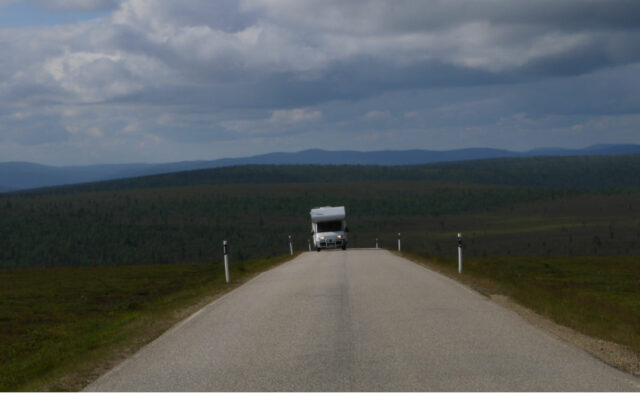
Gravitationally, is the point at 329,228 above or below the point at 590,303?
below

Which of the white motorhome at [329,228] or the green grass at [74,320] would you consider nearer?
the green grass at [74,320]

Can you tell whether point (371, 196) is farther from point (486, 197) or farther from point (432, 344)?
point (432, 344)

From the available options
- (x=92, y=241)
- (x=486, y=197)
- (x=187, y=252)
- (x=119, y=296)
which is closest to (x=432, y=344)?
(x=119, y=296)

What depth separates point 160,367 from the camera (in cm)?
903

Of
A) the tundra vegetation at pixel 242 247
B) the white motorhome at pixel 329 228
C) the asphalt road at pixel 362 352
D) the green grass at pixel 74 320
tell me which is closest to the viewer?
the asphalt road at pixel 362 352

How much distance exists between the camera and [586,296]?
63.3ft

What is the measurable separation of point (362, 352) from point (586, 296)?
1173 centimetres

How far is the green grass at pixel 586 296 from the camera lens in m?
12.3

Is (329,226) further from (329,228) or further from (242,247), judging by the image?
(242,247)

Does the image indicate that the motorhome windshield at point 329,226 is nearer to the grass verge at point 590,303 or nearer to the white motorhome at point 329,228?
the white motorhome at point 329,228

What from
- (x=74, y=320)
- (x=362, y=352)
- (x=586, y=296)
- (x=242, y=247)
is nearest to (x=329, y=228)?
(x=586, y=296)

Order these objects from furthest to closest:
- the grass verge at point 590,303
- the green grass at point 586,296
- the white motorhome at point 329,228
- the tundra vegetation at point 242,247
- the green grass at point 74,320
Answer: the white motorhome at point 329,228 → the tundra vegetation at point 242,247 → the green grass at point 586,296 → the grass verge at point 590,303 → the green grass at point 74,320

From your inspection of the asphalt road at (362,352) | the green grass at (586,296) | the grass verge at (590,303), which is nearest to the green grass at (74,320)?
the asphalt road at (362,352)

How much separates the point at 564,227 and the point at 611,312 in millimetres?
83328
